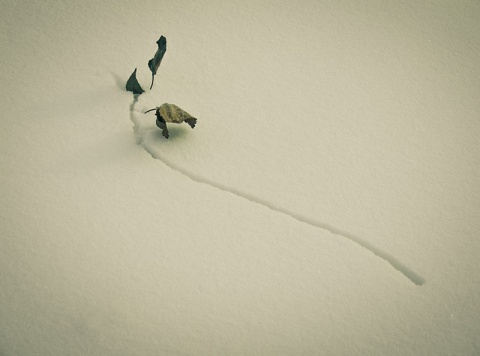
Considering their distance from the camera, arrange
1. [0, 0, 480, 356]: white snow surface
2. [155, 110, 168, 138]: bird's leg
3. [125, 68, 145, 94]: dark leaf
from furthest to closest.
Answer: [125, 68, 145, 94]: dark leaf
[155, 110, 168, 138]: bird's leg
[0, 0, 480, 356]: white snow surface

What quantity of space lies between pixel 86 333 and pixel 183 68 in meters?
0.66

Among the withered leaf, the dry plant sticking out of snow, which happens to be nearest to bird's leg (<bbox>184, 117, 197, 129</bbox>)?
the dry plant sticking out of snow

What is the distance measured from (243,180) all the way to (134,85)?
0.34 metres

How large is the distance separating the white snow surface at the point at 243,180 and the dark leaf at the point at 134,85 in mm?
32

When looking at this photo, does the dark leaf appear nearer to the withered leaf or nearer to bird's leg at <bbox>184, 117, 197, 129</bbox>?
the withered leaf

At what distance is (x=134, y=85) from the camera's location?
3.57 ft

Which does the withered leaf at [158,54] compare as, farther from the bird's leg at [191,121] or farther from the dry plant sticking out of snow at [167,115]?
the bird's leg at [191,121]

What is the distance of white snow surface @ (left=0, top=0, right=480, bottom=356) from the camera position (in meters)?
0.79

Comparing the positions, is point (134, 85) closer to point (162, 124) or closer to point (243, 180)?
point (162, 124)

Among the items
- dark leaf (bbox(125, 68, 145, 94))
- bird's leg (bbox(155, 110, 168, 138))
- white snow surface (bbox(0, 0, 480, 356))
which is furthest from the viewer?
dark leaf (bbox(125, 68, 145, 94))

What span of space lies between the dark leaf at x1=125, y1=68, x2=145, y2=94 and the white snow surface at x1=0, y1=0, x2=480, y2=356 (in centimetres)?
3

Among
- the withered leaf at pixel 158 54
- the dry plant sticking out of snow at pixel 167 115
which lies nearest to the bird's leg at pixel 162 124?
the dry plant sticking out of snow at pixel 167 115

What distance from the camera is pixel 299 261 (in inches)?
34.0

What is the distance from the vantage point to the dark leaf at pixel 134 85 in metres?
1.08
